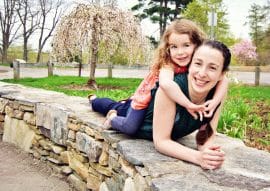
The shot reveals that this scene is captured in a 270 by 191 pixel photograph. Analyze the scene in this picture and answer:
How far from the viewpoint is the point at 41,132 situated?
3.71 m

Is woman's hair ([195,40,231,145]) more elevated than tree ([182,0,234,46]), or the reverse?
tree ([182,0,234,46])

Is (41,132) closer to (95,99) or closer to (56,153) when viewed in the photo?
(56,153)

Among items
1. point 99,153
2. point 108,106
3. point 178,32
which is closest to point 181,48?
point 178,32

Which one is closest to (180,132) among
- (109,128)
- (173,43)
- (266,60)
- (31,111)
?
(173,43)

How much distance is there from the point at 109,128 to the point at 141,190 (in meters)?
0.75

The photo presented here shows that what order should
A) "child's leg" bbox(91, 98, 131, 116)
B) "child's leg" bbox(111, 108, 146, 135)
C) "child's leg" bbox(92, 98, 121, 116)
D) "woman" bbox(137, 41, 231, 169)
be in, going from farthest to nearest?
"child's leg" bbox(92, 98, 121, 116), "child's leg" bbox(91, 98, 131, 116), "child's leg" bbox(111, 108, 146, 135), "woman" bbox(137, 41, 231, 169)

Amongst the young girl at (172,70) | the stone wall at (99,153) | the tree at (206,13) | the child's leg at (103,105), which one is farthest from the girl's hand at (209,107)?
the tree at (206,13)

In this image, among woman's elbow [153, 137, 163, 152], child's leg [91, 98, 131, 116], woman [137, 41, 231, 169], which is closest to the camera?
woman [137, 41, 231, 169]

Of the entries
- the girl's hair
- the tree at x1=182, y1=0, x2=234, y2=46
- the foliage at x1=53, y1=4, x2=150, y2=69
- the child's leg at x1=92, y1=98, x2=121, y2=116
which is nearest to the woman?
the girl's hair

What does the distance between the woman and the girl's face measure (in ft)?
0.25

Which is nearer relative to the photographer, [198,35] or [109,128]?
[198,35]

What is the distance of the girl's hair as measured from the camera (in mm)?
2113

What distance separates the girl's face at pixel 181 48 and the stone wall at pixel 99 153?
1.54 feet

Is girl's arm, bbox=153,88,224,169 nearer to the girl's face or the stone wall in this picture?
the stone wall
